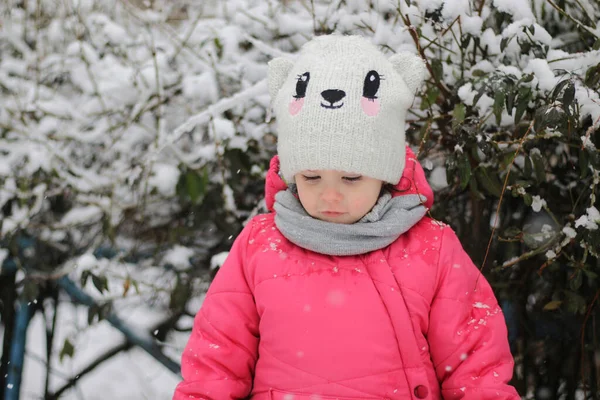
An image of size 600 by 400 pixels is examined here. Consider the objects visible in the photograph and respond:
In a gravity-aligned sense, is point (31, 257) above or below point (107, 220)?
below

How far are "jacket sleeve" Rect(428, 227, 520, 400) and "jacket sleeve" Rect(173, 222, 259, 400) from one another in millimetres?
501

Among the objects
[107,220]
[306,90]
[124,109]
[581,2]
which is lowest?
[107,220]

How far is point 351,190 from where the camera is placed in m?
1.44

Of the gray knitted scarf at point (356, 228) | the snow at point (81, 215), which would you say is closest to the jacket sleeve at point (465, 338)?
the gray knitted scarf at point (356, 228)

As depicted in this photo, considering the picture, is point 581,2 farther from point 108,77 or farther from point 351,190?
point 108,77

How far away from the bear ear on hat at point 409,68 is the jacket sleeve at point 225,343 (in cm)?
68

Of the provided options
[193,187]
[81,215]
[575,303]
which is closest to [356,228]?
[575,303]

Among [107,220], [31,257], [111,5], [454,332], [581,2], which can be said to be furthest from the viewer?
[111,5]

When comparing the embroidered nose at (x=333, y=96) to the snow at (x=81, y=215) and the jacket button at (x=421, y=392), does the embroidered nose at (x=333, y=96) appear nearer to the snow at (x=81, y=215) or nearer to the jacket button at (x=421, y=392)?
the jacket button at (x=421, y=392)

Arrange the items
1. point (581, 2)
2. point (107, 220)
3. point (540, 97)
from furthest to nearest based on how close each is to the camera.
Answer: point (107, 220) < point (581, 2) < point (540, 97)

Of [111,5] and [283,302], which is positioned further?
[111,5]

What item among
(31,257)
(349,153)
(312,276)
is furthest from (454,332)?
(31,257)

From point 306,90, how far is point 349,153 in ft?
0.70

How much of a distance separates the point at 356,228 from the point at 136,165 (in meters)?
1.40
